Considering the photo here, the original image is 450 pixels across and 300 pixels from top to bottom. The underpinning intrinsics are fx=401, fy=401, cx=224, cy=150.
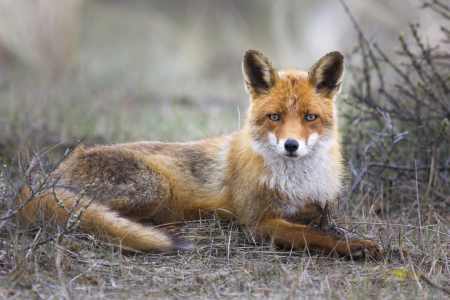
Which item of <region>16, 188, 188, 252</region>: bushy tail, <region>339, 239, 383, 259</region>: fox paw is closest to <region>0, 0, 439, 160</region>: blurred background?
<region>16, 188, 188, 252</region>: bushy tail

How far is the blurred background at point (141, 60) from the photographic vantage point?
20.3 feet

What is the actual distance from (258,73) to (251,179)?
906 mm

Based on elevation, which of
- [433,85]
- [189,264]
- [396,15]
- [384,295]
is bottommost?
[189,264]

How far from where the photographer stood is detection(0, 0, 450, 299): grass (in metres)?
2.46

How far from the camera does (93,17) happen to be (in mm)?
14461

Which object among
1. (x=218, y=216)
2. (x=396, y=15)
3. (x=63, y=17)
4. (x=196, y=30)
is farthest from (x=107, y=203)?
(x=196, y=30)

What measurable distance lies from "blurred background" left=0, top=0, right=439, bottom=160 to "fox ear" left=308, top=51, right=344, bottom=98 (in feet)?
4.49

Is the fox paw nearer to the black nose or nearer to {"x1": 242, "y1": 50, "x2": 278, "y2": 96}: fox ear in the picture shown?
the black nose

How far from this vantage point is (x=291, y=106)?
3.14 m

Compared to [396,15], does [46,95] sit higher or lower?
lower

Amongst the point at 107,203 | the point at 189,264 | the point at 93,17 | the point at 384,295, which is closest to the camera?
the point at 384,295

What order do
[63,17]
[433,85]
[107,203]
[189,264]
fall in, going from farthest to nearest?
1. [63,17]
2. [433,85]
3. [107,203]
4. [189,264]

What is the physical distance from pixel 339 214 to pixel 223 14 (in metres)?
12.6

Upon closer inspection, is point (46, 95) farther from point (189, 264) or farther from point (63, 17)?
point (189, 264)
